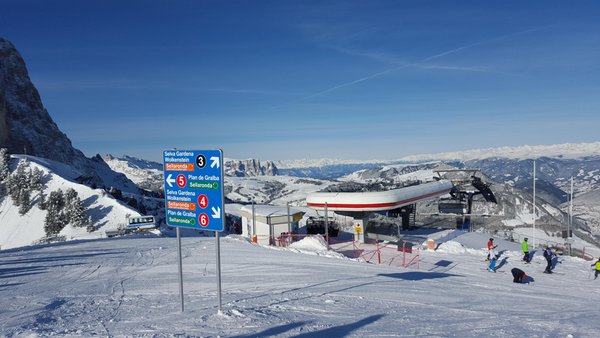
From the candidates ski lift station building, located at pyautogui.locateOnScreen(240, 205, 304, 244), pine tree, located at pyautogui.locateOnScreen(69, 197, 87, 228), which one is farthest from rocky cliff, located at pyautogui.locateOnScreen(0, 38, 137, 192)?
ski lift station building, located at pyautogui.locateOnScreen(240, 205, 304, 244)

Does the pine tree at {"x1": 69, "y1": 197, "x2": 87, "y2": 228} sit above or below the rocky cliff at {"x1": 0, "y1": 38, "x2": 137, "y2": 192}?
below

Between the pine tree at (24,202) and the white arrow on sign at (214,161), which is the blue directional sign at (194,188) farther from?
the pine tree at (24,202)

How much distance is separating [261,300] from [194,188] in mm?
3274

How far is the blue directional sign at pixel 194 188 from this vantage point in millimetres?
7375

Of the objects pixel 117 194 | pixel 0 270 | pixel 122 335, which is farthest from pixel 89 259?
pixel 117 194

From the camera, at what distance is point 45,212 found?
185 feet

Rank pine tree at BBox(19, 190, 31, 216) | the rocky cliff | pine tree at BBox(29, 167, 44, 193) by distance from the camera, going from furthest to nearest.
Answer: the rocky cliff, pine tree at BBox(29, 167, 44, 193), pine tree at BBox(19, 190, 31, 216)

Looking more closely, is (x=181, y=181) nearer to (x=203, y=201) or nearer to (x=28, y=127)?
(x=203, y=201)

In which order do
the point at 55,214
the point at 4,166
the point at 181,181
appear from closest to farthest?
the point at 181,181 → the point at 55,214 → the point at 4,166

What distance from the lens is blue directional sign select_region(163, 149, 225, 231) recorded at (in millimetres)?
7375

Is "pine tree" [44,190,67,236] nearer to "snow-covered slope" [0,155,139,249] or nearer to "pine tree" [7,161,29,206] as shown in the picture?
"snow-covered slope" [0,155,139,249]

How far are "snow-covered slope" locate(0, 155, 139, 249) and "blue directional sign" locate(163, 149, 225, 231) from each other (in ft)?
142

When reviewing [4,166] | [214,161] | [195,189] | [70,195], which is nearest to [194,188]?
[195,189]

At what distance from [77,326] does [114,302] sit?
1924mm
